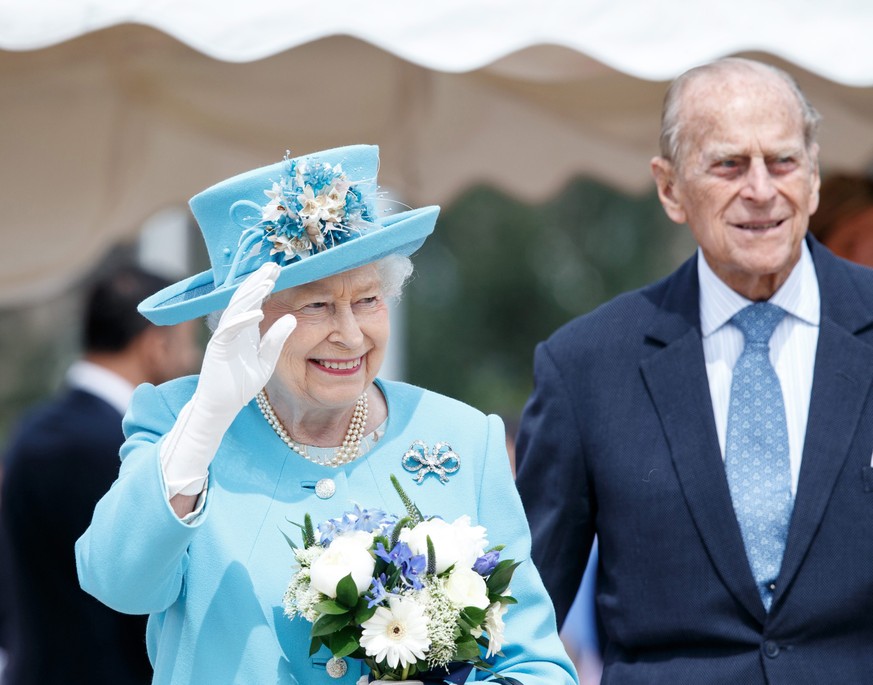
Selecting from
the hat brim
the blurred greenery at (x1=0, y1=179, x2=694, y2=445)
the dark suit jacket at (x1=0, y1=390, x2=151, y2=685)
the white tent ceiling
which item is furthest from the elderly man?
the blurred greenery at (x1=0, y1=179, x2=694, y2=445)

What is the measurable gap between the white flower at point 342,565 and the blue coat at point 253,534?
0.76ft

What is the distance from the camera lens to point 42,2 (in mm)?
4242

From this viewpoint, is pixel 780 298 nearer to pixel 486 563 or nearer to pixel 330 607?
pixel 486 563

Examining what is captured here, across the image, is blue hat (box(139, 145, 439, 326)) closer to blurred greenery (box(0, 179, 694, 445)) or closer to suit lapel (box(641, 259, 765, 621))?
suit lapel (box(641, 259, 765, 621))

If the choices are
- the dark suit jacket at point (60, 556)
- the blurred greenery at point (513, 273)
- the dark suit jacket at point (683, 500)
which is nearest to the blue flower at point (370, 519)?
the dark suit jacket at point (683, 500)

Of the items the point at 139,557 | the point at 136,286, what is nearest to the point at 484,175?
the point at 136,286

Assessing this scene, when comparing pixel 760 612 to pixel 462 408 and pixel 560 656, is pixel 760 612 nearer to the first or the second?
pixel 560 656

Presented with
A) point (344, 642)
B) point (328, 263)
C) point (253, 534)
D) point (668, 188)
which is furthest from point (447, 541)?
point (668, 188)

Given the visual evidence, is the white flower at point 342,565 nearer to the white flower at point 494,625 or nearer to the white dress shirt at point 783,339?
the white flower at point 494,625

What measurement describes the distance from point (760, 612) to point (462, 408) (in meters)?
0.94

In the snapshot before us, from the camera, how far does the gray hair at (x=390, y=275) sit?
3.15 m

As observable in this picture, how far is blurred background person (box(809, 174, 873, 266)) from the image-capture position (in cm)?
579

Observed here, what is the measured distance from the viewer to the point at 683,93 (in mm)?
4016

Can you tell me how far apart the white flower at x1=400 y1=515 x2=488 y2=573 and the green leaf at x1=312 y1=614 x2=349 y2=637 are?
18cm
